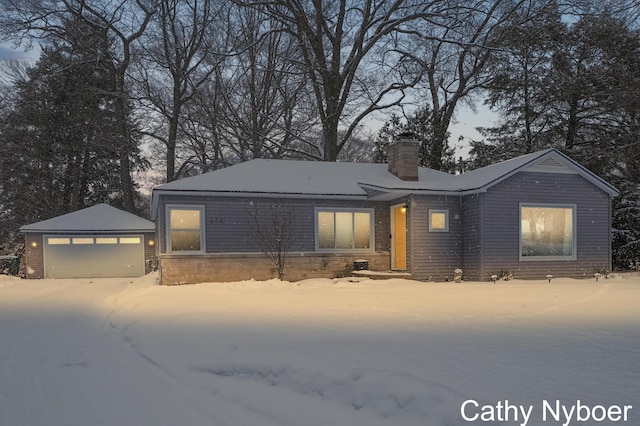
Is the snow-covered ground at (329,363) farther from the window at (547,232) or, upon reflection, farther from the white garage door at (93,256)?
the white garage door at (93,256)

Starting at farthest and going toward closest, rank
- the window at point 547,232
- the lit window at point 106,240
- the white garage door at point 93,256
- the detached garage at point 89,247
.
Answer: the lit window at point 106,240 < the white garage door at point 93,256 < the detached garage at point 89,247 < the window at point 547,232

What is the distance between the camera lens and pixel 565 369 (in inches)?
175

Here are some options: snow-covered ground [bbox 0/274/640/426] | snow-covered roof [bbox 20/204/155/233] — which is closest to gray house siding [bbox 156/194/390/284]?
snow-covered ground [bbox 0/274/640/426]

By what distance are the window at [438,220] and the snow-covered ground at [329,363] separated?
546cm

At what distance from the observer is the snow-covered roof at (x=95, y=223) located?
70.4 feet

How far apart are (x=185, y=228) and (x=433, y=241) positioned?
7.59m

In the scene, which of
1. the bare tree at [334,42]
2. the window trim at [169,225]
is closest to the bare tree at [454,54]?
the bare tree at [334,42]

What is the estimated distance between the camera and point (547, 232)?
15289 millimetres

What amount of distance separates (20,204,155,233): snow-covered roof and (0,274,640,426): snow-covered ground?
41.6ft

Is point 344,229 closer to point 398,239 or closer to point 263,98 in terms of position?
point 398,239

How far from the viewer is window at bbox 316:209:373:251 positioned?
51.6 ft

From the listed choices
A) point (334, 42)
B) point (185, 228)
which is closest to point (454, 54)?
point (334, 42)

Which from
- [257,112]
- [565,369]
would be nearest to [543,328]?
[565,369]

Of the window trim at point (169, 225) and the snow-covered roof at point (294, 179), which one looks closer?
the window trim at point (169, 225)
